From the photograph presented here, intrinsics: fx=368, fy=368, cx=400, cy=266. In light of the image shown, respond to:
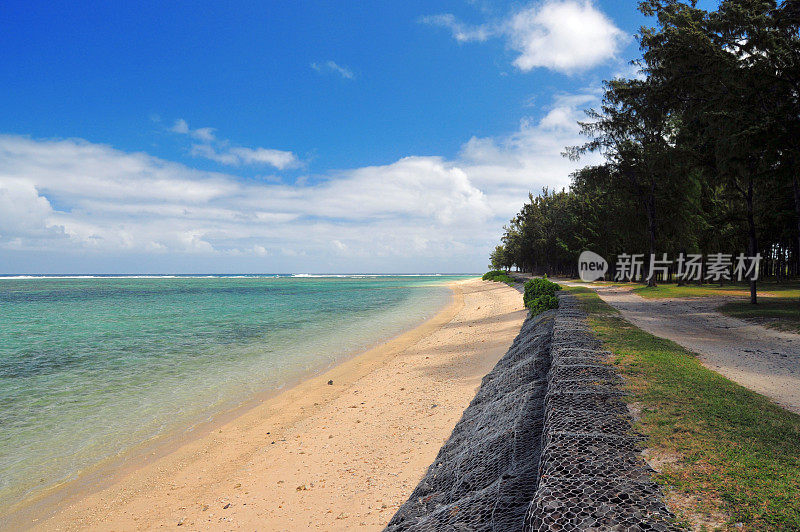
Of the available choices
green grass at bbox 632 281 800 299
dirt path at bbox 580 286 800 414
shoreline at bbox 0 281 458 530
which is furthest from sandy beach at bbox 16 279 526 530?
green grass at bbox 632 281 800 299

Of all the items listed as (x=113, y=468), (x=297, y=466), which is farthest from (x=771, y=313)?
(x=113, y=468)

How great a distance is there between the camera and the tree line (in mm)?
14594

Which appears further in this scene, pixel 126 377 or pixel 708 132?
pixel 708 132

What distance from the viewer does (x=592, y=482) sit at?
284cm

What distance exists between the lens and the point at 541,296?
19547 millimetres

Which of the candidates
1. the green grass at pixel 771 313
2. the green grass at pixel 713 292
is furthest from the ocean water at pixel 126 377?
the green grass at pixel 713 292

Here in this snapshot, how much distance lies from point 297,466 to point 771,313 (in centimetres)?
1938

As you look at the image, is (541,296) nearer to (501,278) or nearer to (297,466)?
(297,466)

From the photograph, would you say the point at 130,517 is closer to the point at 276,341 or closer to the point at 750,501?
the point at 750,501

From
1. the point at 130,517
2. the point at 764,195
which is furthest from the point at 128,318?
the point at 764,195

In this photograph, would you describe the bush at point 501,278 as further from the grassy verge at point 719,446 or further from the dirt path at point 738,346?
the grassy verge at point 719,446

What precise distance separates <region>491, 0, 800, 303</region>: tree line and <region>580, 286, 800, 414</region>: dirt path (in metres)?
6.29

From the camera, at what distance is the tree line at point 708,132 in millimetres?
14594

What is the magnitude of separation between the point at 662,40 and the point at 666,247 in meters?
28.3
